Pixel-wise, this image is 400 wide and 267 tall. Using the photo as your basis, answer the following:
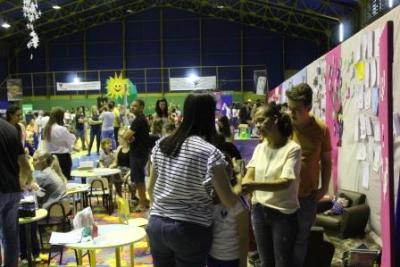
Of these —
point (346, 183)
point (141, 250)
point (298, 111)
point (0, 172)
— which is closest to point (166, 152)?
point (298, 111)

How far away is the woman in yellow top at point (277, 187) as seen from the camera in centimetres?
262

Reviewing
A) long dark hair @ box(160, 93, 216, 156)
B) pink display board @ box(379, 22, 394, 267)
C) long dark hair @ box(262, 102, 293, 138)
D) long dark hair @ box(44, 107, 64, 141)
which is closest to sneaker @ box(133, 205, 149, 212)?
long dark hair @ box(44, 107, 64, 141)

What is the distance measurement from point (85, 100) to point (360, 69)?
20.3 m

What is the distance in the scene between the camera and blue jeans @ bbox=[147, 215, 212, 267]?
2.11 m

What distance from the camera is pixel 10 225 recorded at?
12.6 ft

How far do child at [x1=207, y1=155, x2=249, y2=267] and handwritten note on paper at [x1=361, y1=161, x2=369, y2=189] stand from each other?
9.53 ft

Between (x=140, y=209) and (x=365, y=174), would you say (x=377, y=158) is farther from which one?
(x=140, y=209)

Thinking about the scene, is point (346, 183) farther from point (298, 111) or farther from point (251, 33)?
point (251, 33)

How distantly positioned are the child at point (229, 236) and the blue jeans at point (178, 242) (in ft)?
0.24

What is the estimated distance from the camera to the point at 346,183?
5613mm

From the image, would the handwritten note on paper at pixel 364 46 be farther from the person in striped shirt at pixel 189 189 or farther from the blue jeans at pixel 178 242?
the blue jeans at pixel 178 242

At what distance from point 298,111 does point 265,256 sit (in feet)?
2.79

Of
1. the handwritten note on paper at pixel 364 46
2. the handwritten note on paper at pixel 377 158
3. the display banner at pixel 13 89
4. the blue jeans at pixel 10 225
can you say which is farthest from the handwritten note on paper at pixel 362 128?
the display banner at pixel 13 89

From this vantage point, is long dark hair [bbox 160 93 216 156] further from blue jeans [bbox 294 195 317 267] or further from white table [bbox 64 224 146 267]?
white table [bbox 64 224 146 267]
